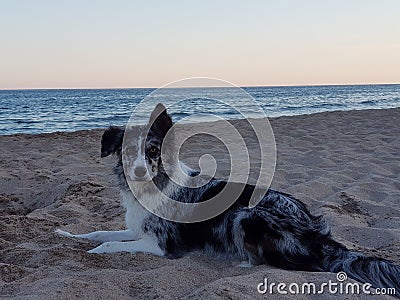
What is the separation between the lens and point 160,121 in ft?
15.7

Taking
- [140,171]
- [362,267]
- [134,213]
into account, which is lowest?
[362,267]

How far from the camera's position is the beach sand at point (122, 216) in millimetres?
3369

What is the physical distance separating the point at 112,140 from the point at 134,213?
0.86 meters

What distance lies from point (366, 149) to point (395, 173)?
2328mm

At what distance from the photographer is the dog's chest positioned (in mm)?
4641

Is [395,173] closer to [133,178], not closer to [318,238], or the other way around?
[318,238]

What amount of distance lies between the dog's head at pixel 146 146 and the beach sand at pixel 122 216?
82cm

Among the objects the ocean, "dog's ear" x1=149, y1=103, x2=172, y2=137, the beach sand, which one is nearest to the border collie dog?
"dog's ear" x1=149, y1=103, x2=172, y2=137

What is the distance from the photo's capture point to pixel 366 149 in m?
9.71

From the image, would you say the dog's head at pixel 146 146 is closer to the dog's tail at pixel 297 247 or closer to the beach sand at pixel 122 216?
the beach sand at pixel 122 216

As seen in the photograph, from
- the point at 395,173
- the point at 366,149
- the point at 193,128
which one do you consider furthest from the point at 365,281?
the point at 193,128

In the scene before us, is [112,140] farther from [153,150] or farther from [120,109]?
[120,109]

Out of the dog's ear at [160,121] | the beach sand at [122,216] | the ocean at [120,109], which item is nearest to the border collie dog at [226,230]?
the dog's ear at [160,121]

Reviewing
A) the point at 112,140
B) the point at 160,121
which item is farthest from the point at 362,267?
the point at 112,140
